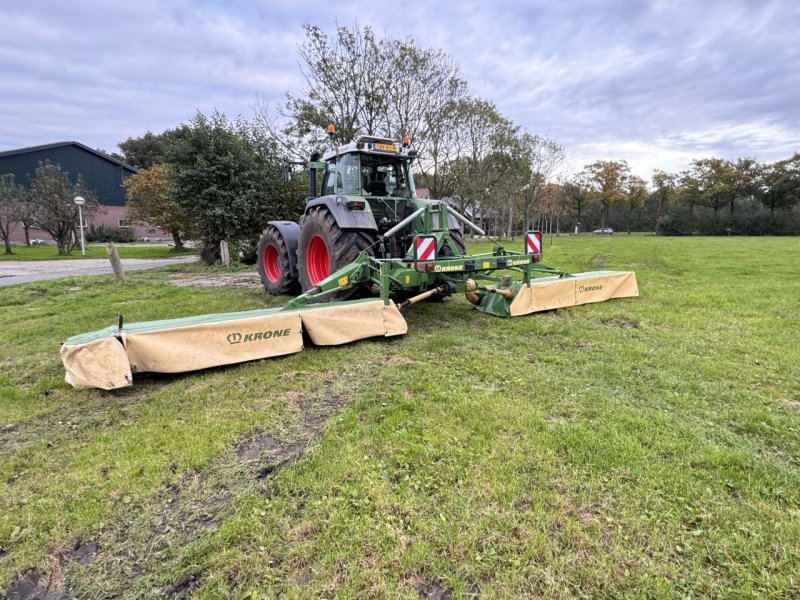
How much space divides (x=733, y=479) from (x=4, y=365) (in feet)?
18.6

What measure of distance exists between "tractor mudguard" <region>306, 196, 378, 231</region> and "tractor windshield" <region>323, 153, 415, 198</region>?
72cm

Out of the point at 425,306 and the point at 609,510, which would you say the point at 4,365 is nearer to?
the point at 425,306

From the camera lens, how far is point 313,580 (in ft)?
5.31

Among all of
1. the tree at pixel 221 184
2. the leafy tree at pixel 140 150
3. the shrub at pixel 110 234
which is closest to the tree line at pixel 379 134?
the tree at pixel 221 184

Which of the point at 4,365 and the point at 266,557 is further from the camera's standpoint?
the point at 4,365

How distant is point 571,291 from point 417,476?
4.57 meters

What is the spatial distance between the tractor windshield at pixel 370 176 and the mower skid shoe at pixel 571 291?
238 centimetres

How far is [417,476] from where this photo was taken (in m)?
2.21

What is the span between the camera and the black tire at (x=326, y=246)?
5.32 metres

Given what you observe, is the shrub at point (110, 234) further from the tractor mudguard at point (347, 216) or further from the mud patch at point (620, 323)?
the mud patch at point (620, 323)

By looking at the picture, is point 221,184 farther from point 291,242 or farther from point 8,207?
point 8,207

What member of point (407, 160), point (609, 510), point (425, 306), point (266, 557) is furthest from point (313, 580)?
point (407, 160)

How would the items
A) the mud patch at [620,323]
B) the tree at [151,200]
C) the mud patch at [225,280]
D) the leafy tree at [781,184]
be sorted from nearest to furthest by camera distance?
the mud patch at [620,323] < the mud patch at [225,280] < the tree at [151,200] < the leafy tree at [781,184]

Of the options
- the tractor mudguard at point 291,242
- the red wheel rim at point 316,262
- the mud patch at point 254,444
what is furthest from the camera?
the tractor mudguard at point 291,242
